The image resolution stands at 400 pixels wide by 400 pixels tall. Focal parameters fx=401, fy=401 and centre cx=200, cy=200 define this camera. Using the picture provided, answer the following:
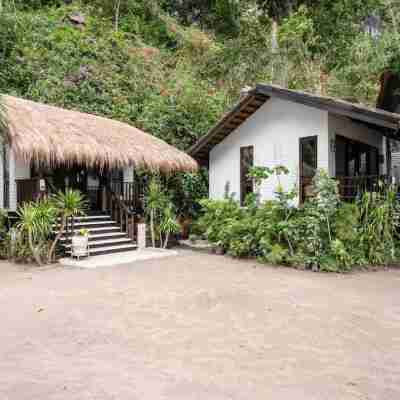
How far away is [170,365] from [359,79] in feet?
71.5

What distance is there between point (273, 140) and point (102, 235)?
5.74 metres

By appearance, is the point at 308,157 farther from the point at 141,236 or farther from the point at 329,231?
the point at 141,236

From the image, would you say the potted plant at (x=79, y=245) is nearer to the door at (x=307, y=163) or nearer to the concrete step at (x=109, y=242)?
the concrete step at (x=109, y=242)

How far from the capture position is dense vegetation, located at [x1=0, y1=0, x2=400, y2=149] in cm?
1750

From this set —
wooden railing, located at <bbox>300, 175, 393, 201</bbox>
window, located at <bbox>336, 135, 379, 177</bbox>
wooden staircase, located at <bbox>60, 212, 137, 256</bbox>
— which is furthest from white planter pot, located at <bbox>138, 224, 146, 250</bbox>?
window, located at <bbox>336, 135, 379, 177</bbox>

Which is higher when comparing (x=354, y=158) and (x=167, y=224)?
(x=354, y=158)

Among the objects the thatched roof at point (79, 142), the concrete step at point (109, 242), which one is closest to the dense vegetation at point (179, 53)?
the thatched roof at point (79, 142)

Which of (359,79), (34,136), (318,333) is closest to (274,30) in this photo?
(359,79)

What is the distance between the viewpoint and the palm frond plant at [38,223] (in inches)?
360

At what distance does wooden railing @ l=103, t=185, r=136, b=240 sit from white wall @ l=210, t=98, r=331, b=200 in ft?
10.6

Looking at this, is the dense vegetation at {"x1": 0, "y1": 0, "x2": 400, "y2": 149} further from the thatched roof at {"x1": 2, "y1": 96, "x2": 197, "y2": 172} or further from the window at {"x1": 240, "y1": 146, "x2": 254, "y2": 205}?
the window at {"x1": 240, "y1": 146, "x2": 254, "y2": 205}

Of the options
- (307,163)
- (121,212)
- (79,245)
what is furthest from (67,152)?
(307,163)

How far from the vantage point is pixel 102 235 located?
11.7 metres

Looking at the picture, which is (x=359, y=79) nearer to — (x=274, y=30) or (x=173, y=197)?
(x=274, y=30)
